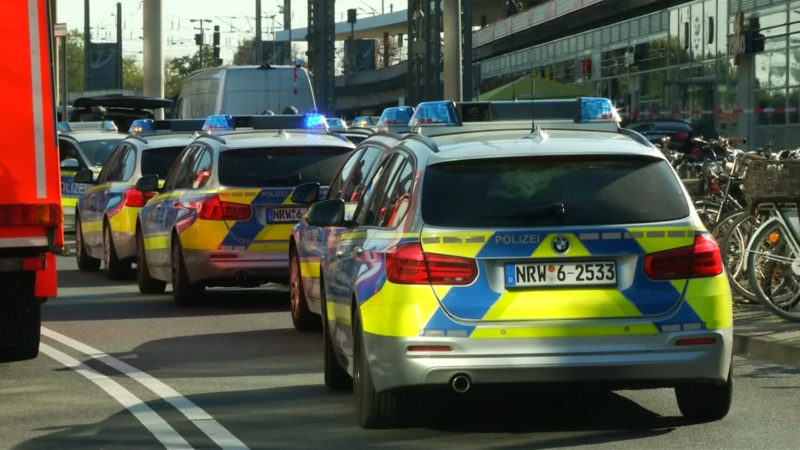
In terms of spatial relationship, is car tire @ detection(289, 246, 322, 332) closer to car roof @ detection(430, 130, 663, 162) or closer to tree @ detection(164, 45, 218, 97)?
car roof @ detection(430, 130, 663, 162)

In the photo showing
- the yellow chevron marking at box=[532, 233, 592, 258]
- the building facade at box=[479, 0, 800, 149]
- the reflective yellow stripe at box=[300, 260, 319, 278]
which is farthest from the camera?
the building facade at box=[479, 0, 800, 149]

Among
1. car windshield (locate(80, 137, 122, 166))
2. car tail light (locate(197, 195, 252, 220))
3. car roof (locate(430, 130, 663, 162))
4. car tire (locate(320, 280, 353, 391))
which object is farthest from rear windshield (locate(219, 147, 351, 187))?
car windshield (locate(80, 137, 122, 166))

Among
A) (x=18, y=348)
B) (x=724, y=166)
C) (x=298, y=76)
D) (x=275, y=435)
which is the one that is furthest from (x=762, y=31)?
(x=275, y=435)

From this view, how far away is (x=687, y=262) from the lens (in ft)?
27.4

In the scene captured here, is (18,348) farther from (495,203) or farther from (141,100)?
(141,100)

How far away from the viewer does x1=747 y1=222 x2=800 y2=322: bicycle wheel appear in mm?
13023

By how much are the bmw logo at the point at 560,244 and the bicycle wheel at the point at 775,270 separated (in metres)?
5.02

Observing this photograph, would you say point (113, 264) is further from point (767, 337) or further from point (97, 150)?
point (97, 150)

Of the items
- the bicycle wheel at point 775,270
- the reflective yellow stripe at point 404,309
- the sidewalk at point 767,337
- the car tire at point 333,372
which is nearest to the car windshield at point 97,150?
the sidewalk at point 767,337

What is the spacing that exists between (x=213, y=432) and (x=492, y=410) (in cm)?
153

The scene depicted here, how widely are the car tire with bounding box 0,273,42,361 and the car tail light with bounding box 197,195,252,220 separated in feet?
13.4

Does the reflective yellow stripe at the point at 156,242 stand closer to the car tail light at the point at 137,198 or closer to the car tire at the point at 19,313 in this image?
the car tail light at the point at 137,198

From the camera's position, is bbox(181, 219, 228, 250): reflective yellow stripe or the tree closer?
bbox(181, 219, 228, 250): reflective yellow stripe

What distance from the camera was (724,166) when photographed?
16500 millimetres
